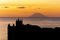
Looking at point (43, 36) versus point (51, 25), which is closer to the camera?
point (43, 36)

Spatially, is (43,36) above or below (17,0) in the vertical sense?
below

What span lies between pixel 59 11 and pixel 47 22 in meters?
0.29

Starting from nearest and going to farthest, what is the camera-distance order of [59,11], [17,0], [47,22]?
[17,0] < [59,11] < [47,22]

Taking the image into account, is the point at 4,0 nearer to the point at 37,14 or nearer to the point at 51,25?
the point at 37,14

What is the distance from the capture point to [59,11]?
67cm

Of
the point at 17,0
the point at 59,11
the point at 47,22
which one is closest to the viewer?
→ the point at 17,0

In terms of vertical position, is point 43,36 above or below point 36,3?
below

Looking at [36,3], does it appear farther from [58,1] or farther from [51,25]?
[51,25]

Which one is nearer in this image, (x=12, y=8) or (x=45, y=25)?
(x=12, y=8)

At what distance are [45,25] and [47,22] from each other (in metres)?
0.02

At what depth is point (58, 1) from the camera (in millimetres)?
559

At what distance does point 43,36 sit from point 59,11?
143mm

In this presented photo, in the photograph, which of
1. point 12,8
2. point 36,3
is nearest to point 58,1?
point 36,3

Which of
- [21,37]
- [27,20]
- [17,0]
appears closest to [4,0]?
[17,0]
